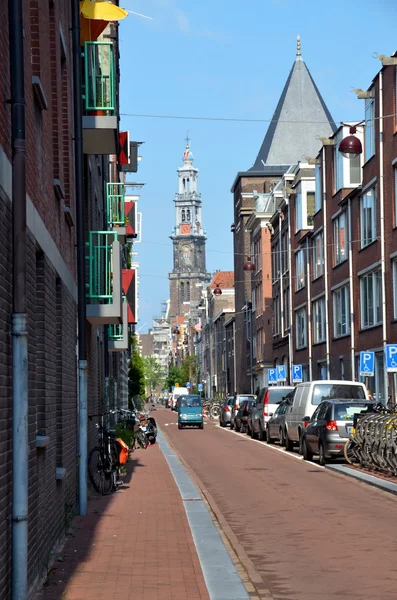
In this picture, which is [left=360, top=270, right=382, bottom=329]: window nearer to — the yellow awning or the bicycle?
the bicycle

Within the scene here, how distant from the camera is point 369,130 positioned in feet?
137

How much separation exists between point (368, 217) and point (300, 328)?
1873cm

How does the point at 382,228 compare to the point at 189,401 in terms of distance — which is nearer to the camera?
the point at 382,228

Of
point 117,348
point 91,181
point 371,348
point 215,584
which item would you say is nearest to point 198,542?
point 215,584

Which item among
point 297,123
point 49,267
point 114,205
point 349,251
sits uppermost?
point 297,123

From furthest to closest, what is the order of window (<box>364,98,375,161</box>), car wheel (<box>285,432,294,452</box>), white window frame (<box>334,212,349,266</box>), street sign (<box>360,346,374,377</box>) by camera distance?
1. white window frame (<box>334,212,349,266</box>)
2. window (<box>364,98,375,161</box>)
3. street sign (<box>360,346,374,377</box>)
4. car wheel (<box>285,432,294,452</box>)

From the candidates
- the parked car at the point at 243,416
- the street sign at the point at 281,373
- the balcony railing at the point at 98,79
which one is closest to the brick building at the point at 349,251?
Result: the street sign at the point at 281,373

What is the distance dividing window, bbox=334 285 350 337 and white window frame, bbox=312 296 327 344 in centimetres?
286

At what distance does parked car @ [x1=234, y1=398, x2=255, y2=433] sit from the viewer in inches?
1974

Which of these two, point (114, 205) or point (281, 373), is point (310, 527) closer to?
point (114, 205)

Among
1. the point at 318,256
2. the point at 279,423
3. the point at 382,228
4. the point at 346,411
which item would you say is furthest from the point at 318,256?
the point at 346,411

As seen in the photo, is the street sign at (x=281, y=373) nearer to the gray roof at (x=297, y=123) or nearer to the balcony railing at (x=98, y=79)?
the balcony railing at (x=98, y=79)

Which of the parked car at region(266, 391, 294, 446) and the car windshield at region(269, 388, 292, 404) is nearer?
the parked car at region(266, 391, 294, 446)

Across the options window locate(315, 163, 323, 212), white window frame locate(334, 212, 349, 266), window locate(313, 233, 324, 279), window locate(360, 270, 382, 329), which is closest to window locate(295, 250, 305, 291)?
window locate(313, 233, 324, 279)
